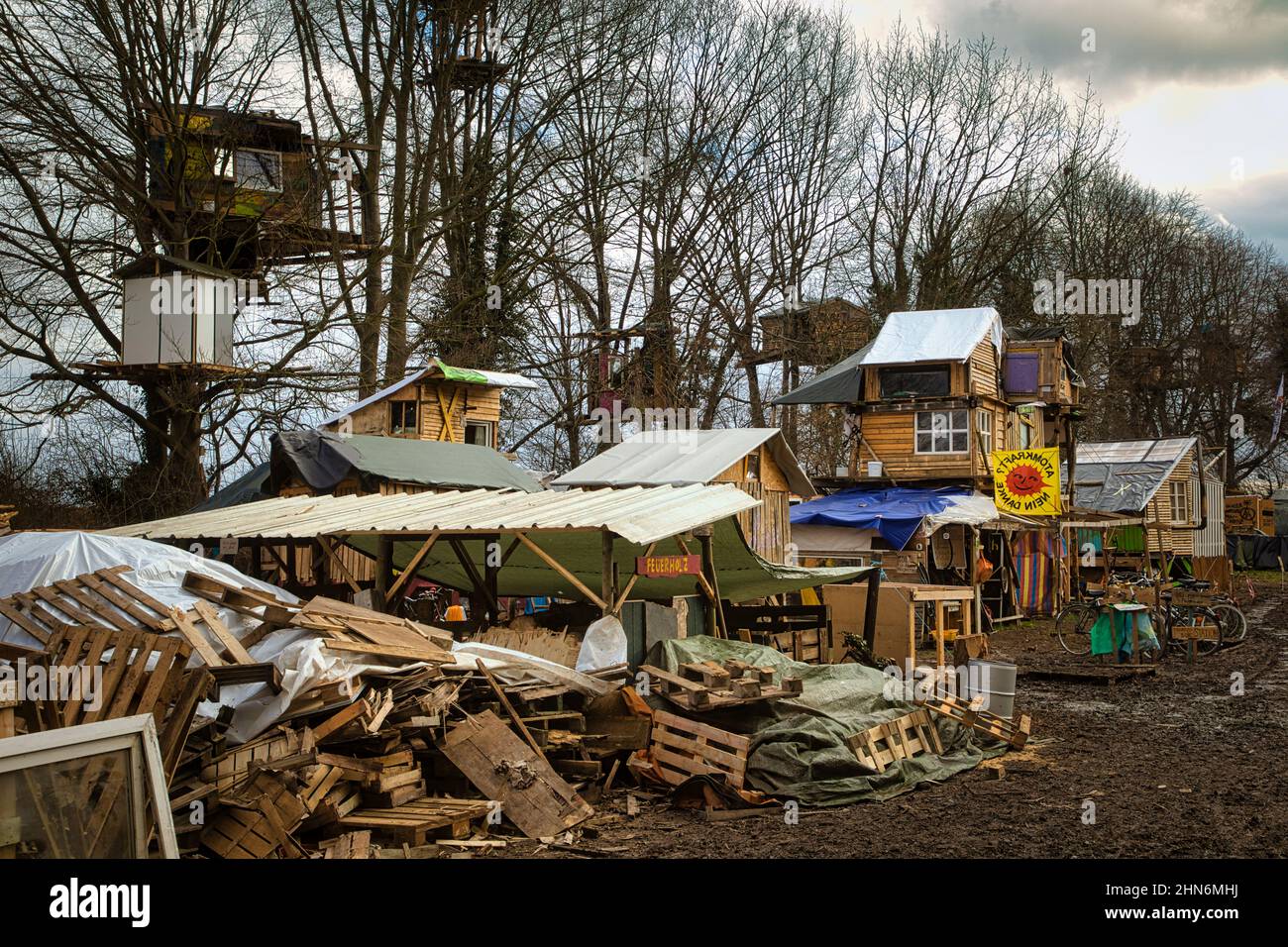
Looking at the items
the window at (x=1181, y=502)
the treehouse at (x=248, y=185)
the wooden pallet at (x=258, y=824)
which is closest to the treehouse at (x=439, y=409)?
the treehouse at (x=248, y=185)

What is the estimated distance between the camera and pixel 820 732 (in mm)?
11523

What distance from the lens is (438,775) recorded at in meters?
10.5

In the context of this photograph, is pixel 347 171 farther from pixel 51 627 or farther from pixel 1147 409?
pixel 1147 409

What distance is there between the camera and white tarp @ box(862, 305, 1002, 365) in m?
33.6

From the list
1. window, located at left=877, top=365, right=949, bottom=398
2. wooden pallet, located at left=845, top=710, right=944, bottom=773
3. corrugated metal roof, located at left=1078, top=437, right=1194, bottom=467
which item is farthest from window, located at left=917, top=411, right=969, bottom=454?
wooden pallet, located at left=845, top=710, right=944, bottom=773

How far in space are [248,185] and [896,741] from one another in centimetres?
2087

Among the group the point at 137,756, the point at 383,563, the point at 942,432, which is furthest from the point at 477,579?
the point at 942,432

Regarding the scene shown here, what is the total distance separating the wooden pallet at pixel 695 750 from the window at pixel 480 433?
72.5 feet

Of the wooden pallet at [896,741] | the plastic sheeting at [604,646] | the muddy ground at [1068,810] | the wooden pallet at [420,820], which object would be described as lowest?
the muddy ground at [1068,810]

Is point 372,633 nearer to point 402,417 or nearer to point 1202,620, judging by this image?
point 1202,620

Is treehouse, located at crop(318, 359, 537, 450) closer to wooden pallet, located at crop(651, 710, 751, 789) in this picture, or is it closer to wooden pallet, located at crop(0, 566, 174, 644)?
wooden pallet, located at crop(0, 566, 174, 644)

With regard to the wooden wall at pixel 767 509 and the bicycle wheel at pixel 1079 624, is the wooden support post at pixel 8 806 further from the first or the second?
the bicycle wheel at pixel 1079 624

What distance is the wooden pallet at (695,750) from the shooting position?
1117cm

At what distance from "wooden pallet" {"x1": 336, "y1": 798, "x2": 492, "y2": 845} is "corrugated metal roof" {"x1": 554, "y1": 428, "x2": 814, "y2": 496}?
1240 cm
